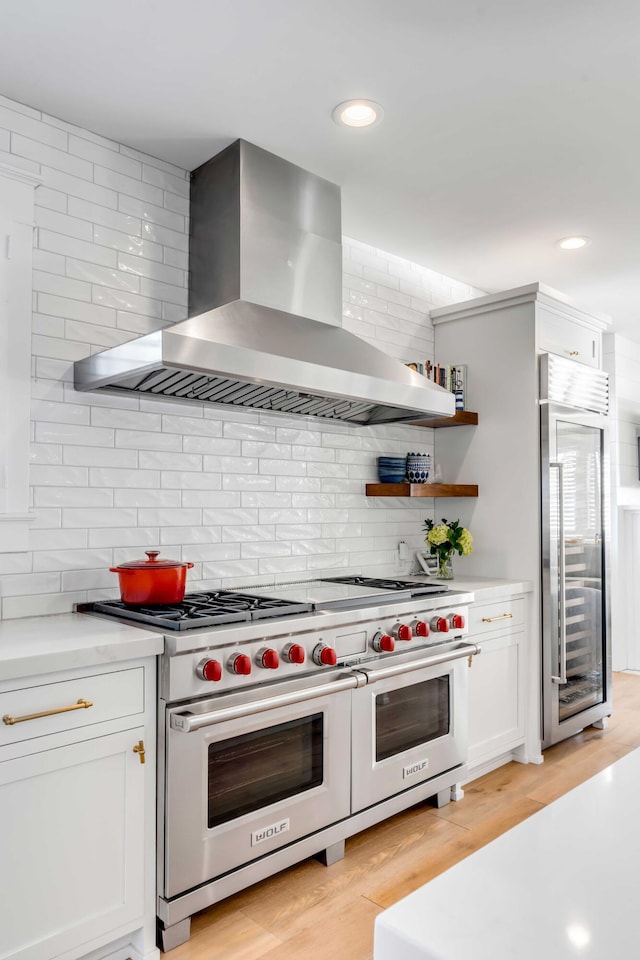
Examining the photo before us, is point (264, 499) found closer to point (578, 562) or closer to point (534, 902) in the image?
point (578, 562)

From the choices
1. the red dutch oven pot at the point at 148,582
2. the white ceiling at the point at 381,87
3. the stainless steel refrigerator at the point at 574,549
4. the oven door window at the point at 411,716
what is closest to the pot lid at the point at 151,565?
the red dutch oven pot at the point at 148,582

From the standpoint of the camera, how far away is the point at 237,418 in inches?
120

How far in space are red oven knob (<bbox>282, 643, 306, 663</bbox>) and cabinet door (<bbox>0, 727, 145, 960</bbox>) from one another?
0.53 metres

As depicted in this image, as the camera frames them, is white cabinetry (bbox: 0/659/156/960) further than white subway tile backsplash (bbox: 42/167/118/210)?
No

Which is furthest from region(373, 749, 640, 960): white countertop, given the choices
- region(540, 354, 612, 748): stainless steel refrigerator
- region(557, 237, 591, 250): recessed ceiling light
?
region(557, 237, 591, 250): recessed ceiling light

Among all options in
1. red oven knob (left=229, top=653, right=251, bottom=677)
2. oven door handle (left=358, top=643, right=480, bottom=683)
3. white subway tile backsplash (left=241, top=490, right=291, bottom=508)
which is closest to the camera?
red oven knob (left=229, top=653, right=251, bottom=677)

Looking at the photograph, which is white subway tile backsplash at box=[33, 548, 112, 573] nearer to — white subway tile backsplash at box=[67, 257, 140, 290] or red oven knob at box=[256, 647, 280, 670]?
red oven knob at box=[256, 647, 280, 670]

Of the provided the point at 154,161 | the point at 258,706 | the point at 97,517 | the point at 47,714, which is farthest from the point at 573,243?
the point at 47,714

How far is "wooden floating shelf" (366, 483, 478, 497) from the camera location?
3.55m

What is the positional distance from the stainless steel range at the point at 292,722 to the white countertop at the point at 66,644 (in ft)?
0.31

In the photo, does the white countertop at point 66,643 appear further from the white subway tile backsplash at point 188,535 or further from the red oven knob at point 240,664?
the white subway tile backsplash at point 188,535

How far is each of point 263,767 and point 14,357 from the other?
1.61 m

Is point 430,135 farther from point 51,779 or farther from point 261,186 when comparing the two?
point 51,779

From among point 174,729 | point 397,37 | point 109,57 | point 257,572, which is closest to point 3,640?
point 174,729
